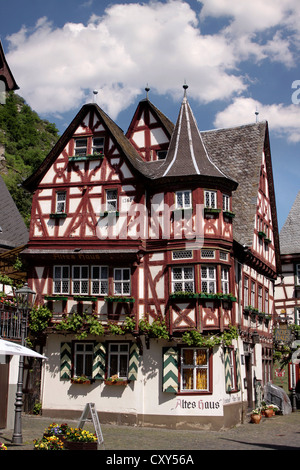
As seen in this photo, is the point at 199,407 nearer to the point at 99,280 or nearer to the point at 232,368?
the point at 232,368

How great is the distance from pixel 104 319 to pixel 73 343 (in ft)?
5.76

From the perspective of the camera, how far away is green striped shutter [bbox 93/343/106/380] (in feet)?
74.6

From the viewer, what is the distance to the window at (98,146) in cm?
2495

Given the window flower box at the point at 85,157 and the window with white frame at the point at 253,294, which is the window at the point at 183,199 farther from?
the window with white frame at the point at 253,294

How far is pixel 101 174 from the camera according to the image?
24.6 metres

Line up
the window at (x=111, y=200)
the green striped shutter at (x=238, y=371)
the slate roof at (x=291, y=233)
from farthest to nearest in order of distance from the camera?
1. the slate roof at (x=291, y=233)
2. the window at (x=111, y=200)
3. the green striped shutter at (x=238, y=371)

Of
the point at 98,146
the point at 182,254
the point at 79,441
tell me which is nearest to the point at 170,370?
the point at 182,254

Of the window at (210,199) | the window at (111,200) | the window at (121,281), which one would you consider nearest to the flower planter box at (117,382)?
the window at (121,281)

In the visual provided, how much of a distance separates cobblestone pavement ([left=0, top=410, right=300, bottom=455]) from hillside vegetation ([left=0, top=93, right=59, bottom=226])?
4621 cm

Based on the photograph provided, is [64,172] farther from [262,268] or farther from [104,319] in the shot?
[262,268]

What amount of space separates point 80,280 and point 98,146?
233 inches

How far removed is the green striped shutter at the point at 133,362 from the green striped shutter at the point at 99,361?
1.16 m

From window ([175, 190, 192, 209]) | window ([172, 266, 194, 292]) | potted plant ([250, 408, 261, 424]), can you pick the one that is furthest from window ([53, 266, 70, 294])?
potted plant ([250, 408, 261, 424])

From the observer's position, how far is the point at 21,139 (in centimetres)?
9188
